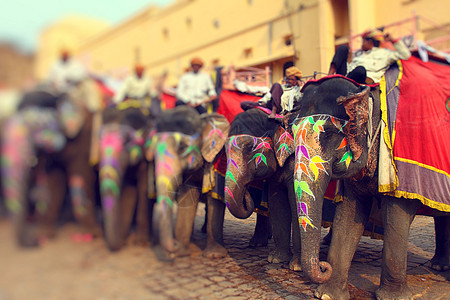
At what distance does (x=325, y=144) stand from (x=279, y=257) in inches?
82.9

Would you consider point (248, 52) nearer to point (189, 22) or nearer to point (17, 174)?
point (189, 22)

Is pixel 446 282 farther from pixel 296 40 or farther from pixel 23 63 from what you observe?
pixel 23 63

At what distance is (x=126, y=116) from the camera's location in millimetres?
2227

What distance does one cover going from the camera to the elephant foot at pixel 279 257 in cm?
495

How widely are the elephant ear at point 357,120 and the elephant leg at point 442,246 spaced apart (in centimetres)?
221

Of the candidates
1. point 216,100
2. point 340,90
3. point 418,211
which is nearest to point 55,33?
point 340,90

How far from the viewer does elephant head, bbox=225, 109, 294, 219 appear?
4.34 metres

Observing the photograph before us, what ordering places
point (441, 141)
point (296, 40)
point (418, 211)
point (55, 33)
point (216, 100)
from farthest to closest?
point (216, 100) < point (296, 40) < point (418, 211) < point (441, 141) < point (55, 33)

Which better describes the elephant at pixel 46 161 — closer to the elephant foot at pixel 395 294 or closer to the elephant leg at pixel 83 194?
the elephant leg at pixel 83 194

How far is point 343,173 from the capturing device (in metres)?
3.58

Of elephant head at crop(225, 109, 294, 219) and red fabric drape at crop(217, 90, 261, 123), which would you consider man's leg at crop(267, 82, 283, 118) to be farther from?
red fabric drape at crop(217, 90, 261, 123)

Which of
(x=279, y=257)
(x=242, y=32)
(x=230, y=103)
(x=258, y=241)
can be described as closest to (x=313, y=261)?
(x=279, y=257)

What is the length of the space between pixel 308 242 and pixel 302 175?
0.61m

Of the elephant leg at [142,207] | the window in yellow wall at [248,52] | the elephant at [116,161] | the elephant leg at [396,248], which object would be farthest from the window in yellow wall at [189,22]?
the elephant at [116,161]
